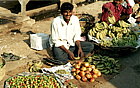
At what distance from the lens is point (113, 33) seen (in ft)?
17.3

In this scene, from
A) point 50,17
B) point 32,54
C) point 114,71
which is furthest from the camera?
point 50,17

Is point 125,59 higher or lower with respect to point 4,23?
lower

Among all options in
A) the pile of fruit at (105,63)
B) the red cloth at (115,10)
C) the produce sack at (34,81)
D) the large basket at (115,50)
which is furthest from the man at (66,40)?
the red cloth at (115,10)

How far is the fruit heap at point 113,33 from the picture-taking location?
5.00 m

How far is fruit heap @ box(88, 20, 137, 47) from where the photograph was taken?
500 centimetres

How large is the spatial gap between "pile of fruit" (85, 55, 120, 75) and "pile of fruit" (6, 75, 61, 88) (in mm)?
1112

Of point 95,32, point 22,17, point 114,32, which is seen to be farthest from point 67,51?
point 22,17

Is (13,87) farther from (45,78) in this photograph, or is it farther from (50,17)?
(50,17)

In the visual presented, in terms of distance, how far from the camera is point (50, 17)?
810cm

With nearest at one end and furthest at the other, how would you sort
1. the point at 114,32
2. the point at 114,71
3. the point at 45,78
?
1. the point at 45,78
2. the point at 114,71
3. the point at 114,32

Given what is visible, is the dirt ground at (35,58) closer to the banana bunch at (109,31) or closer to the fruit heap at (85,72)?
the fruit heap at (85,72)

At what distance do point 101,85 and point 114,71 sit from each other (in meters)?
0.52

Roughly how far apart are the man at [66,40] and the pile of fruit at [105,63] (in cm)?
23

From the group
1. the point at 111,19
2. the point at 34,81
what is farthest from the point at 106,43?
the point at 34,81
